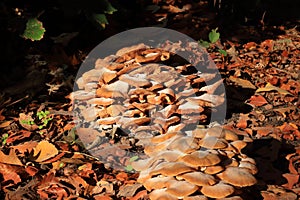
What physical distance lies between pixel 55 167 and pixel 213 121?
103cm

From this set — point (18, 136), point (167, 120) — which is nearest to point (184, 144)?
point (167, 120)

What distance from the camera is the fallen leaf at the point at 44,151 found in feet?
8.56

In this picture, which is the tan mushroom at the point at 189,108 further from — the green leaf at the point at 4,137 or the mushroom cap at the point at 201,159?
the green leaf at the point at 4,137

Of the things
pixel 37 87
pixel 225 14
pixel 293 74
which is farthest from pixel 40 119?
pixel 225 14

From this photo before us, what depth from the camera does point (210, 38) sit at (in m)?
3.66

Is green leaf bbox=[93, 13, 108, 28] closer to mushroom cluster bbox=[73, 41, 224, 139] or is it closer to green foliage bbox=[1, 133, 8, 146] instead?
mushroom cluster bbox=[73, 41, 224, 139]

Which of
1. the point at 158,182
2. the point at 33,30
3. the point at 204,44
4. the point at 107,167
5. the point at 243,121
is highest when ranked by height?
the point at 33,30

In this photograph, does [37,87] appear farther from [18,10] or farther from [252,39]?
[252,39]

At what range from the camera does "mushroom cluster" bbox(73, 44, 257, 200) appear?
199cm

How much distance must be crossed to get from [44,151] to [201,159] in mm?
1105

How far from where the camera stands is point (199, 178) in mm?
1950

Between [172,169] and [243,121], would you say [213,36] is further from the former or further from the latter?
[172,169]

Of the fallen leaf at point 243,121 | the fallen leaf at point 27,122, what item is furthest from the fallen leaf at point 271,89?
the fallen leaf at point 27,122

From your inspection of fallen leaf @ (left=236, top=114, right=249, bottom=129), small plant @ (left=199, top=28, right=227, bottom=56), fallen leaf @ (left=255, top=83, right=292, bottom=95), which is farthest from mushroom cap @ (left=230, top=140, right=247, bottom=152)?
small plant @ (left=199, top=28, right=227, bottom=56)
